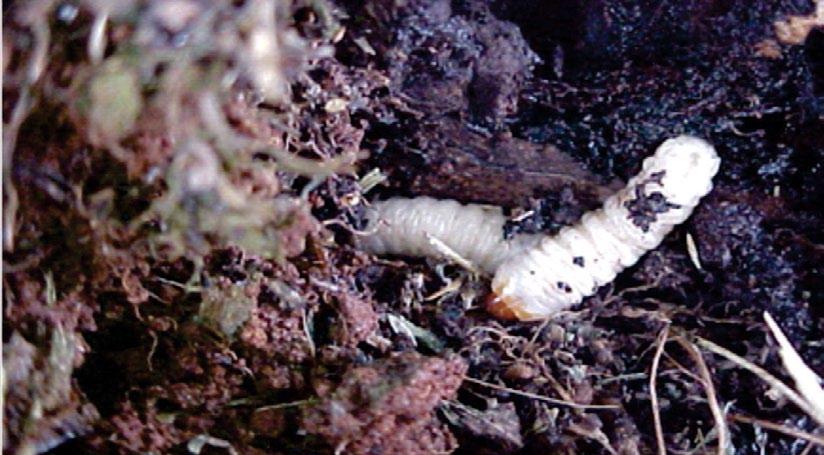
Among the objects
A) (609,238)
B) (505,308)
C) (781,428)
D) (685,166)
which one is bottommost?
(781,428)

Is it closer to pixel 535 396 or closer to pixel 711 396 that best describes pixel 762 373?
pixel 711 396

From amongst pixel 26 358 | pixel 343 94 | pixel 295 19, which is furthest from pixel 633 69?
pixel 26 358

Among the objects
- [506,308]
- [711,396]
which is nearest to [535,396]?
[506,308]

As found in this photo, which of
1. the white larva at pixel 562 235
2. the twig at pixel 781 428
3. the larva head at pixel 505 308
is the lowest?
the twig at pixel 781 428

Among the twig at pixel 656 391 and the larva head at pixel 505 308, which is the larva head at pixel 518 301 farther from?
the twig at pixel 656 391

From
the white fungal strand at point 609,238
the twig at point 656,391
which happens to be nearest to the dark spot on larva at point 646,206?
the white fungal strand at point 609,238

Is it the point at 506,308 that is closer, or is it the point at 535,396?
the point at 535,396

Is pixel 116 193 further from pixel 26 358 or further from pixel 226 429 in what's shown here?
pixel 226 429
